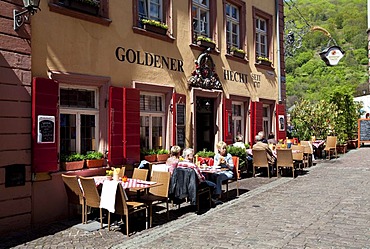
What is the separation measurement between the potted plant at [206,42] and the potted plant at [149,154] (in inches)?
143

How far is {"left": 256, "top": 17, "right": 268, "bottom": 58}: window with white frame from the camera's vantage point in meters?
14.8

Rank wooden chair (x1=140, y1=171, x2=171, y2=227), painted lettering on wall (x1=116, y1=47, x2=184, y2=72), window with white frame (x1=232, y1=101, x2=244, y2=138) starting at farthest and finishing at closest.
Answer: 1. window with white frame (x1=232, y1=101, x2=244, y2=138)
2. painted lettering on wall (x1=116, y1=47, x2=184, y2=72)
3. wooden chair (x1=140, y1=171, x2=171, y2=227)

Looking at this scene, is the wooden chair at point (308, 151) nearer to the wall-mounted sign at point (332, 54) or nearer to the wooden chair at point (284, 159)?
the wooden chair at point (284, 159)

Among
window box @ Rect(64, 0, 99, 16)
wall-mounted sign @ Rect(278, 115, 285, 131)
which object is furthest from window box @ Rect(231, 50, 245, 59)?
window box @ Rect(64, 0, 99, 16)

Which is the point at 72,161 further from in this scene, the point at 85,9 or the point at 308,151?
the point at 308,151

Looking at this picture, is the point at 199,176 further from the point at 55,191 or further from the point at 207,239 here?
the point at 55,191

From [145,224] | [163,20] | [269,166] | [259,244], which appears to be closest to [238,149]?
[269,166]

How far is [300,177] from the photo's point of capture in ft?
38.9

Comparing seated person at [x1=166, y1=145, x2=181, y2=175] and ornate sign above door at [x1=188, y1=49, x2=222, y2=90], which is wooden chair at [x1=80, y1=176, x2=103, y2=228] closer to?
seated person at [x1=166, y1=145, x2=181, y2=175]

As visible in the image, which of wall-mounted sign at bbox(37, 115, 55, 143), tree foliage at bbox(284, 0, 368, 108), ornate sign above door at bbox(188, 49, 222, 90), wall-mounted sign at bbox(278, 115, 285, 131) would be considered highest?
tree foliage at bbox(284, 0, 368, 108)

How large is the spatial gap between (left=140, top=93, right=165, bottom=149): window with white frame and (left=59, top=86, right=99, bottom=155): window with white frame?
1.48 meters

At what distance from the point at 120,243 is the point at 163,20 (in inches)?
247

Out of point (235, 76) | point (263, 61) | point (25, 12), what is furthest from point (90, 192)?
point (263, 61)

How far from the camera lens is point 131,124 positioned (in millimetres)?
8531
